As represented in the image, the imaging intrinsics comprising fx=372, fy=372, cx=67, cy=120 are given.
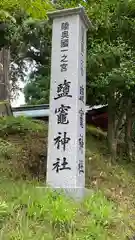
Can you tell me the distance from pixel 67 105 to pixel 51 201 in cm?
203

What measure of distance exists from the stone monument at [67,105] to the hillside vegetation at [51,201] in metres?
0.44

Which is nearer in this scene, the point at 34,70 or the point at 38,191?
the point at 38,191

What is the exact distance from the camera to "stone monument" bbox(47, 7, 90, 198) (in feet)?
22.7

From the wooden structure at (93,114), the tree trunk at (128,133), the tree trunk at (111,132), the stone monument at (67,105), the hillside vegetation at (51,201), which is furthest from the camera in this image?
the wooden structure at (93,114)

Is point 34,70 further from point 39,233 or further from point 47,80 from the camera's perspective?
point 39,233

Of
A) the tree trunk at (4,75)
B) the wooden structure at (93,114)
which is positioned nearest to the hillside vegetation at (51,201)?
the wooden structure at (93,114)

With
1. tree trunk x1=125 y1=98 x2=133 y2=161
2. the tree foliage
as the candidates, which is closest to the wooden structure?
tree trunk x1=125 y1=98 x2=133 y2=161

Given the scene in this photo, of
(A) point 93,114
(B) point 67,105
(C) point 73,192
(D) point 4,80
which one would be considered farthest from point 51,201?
(D) point 4,80

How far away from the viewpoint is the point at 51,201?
19.5ft

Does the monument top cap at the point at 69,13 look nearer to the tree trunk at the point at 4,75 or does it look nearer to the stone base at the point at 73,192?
the stone base at the point at 73,192

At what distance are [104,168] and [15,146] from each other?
2.48 m

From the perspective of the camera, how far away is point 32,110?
17219 millimetres

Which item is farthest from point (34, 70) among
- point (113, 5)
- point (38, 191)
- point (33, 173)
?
point (38, 191)

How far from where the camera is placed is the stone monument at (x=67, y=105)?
6922mm
